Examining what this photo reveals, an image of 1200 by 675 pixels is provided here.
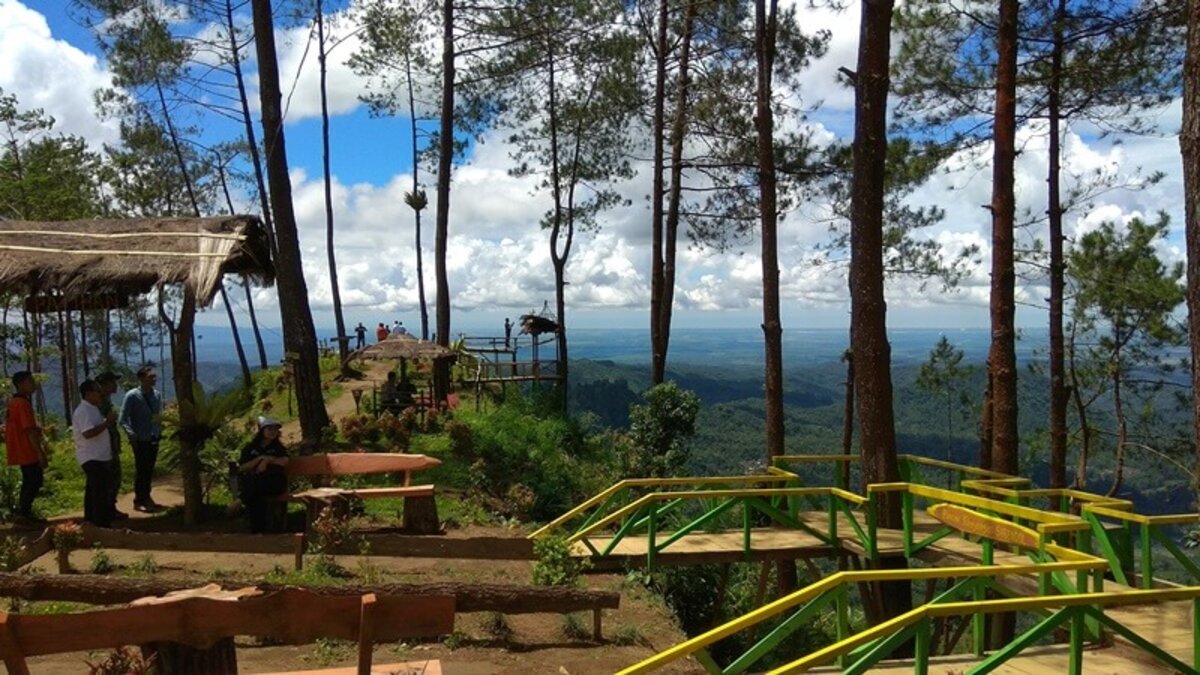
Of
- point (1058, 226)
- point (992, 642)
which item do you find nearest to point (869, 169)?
point (992, 642)

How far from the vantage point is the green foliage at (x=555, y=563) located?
7809 millimetres

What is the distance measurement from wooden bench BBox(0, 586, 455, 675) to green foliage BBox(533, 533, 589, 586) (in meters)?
3.60

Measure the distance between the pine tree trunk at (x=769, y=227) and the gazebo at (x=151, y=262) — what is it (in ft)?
24.2

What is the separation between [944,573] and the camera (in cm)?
520

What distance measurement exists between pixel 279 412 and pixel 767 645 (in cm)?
1854

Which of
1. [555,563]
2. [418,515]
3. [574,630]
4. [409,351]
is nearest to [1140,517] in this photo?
[574,630]

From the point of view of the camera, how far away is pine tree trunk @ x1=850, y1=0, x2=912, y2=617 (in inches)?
369

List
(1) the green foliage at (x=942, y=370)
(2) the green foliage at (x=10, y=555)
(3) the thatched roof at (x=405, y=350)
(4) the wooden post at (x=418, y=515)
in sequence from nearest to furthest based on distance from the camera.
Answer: (2) the green foliage at (x=10, y=555) → (4) the wooden post at (x=418, y=515) → (3) the thatched roof at (x=405, y=350) → (1) the green foliage at (x=942, y=370)

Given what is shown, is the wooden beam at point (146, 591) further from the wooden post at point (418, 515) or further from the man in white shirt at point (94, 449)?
the wooden post at point (418, 515)

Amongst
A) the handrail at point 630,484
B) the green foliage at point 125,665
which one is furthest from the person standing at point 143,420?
the green foliage at point 125,665

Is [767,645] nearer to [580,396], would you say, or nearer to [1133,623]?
[1133,623]

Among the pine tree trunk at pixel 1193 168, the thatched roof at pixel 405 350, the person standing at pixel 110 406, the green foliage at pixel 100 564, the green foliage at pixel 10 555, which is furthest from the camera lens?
the thatched roof at pixel 405 350

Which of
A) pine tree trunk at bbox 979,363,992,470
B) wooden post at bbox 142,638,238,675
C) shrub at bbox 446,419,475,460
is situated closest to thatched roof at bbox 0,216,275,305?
shrub at bbox 446,419,475,460

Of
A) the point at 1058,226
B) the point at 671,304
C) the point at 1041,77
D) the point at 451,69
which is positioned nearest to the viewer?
the point at 1041,77
